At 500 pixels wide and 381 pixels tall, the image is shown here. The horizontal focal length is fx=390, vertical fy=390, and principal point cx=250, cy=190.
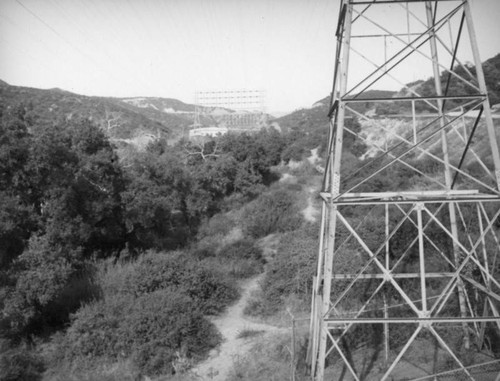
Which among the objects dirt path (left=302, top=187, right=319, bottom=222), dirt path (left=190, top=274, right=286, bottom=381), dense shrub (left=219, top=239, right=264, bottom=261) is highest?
dirt path (left=302, top=187, right=319, bottom=222)

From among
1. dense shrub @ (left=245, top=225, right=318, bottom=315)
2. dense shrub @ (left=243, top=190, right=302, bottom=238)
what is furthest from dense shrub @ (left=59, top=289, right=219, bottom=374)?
dense shrub @ (left=243, top=190, right=302, bottom=238)

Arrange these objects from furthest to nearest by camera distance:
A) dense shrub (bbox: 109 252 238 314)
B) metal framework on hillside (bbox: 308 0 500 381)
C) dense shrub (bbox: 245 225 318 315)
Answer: dense shrub (bbox: 245 225 318 315) → dense shrub (bbox: 109 252 238 314) → metal framework on hillside (bbox: 308 0 500 381)

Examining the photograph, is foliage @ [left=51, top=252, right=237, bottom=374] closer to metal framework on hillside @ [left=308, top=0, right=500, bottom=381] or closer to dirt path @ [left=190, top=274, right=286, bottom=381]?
dirt path @ [left=190, top=274, right=286, bottom=381]

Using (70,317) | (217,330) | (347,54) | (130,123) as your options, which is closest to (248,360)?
(217,330)

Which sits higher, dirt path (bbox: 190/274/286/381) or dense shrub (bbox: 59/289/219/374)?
dense shrub (bbox: 59/289/219/374)

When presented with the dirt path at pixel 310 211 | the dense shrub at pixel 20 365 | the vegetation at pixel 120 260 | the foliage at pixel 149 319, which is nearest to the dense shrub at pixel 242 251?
the vegetation at pixel 120 260
